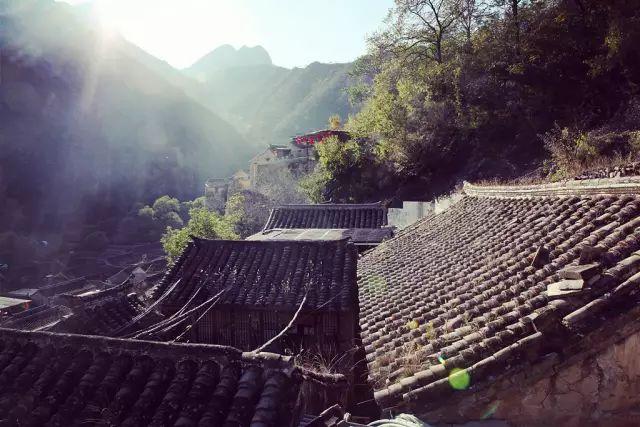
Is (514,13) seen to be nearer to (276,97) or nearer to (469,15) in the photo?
(469,15)

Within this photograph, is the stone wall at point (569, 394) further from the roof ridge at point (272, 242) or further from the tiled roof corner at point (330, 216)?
the tiled roof corner at point (330, 216)

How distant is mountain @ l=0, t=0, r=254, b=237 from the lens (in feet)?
191

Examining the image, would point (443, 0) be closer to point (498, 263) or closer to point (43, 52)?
point (498, 263)

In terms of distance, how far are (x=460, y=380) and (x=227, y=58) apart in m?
157

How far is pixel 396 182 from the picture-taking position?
24.1 meters

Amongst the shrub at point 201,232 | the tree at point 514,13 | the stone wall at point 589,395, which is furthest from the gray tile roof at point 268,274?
the tree at point 514,13

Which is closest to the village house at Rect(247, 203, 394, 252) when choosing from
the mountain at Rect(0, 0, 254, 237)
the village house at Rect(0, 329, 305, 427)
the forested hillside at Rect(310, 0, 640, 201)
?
the forested hillside at Rect(310, 0, 640, 201)

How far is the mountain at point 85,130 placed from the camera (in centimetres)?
5825

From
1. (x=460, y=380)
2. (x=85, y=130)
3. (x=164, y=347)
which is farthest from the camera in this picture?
(x=85, y=130)

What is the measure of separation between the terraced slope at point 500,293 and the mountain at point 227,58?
5719 inches

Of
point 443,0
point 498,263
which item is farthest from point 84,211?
point 498,263

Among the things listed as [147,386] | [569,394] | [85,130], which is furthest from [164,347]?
[85,130]

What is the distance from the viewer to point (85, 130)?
222 feet

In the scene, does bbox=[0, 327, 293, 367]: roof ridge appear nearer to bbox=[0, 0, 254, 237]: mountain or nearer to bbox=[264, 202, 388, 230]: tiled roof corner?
bbox=[264, 202, 388, 230]: tiled roof corner
